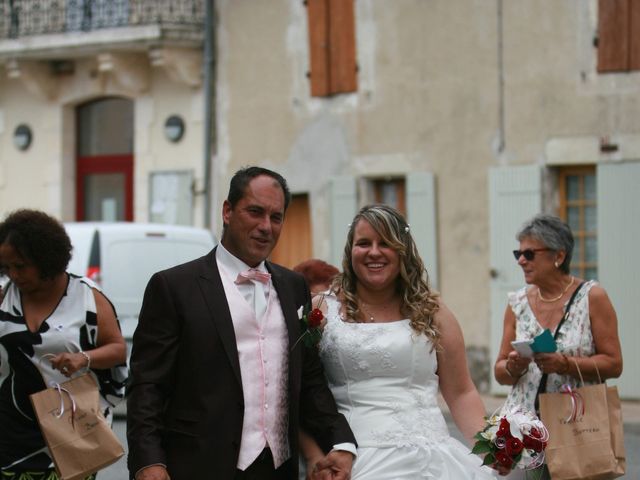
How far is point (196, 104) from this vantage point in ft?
73.9

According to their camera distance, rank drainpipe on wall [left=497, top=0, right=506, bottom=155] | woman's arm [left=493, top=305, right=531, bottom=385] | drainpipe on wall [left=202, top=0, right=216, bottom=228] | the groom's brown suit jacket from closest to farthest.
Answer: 1. the groom's brown suit jacket
2. woman's arm [left=493, top=305, right=531, bottom=385]
3. drainpipe on wall [left=497, top=0, right=506, bottom=155]
4. drainpipe on wall [left=202, top=0, right=216, bottom=228]

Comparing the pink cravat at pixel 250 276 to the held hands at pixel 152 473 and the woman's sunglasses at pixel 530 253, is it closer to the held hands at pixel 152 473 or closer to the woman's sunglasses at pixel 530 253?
the held hands at pixel 152 473

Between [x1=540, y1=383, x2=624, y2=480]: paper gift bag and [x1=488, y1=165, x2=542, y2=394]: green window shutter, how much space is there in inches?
445

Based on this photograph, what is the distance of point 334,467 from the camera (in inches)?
223

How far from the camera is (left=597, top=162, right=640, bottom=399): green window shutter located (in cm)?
1731

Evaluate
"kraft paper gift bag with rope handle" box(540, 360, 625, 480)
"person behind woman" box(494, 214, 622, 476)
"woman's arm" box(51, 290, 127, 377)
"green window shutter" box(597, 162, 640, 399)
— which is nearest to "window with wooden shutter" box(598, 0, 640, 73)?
"green window shutter" box(597, 162, 640, 399)

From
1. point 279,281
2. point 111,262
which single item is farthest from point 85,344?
point 111,262

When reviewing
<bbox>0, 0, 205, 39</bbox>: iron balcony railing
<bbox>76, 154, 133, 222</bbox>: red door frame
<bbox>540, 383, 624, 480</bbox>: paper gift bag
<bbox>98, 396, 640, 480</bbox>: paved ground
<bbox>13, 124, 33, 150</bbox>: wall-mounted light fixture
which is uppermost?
<bbox>0, 0, 205, 39</bbox>: iron balcony railing

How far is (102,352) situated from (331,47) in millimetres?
14351

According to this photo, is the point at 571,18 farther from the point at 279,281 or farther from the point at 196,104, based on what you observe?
the point at 279,281

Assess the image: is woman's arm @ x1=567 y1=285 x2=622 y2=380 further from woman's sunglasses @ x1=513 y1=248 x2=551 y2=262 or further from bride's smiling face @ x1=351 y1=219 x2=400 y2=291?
bride's smiling face @ x1=351 y1=219 x2=400 y2=291

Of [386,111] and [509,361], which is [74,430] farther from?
[386,111]

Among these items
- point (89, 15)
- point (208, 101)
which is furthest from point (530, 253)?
point (89, 15)

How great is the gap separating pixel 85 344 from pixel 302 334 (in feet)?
4.50
